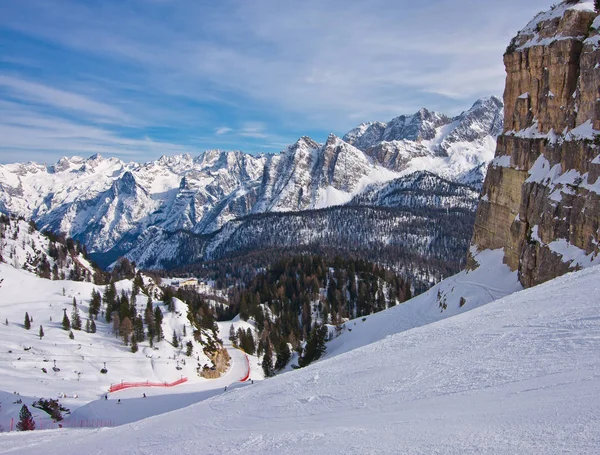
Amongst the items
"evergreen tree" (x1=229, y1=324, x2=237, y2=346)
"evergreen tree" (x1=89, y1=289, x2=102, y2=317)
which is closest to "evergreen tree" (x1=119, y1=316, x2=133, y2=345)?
"evergreen tree" (x1=89, y1=289, x2=102, y2=317)

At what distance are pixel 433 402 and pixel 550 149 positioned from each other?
41732mm

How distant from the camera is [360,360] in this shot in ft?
66.7

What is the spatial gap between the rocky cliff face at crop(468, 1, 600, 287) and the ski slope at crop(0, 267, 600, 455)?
18816 mm

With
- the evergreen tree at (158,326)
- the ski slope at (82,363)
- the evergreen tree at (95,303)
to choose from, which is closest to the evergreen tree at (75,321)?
the ski slope at (82,363)

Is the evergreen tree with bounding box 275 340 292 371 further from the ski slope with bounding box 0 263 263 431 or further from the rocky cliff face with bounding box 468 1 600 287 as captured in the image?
the rocky cliff face with bounding box 468 1 600 287

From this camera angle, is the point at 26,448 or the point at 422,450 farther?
the point at 26,448

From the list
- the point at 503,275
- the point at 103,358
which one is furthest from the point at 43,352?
the point at 503,275

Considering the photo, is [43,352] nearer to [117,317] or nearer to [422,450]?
[117,317]

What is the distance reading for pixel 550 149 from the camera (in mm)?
46094

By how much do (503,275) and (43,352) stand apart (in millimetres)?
65571

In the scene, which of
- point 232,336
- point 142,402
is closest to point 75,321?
point 142,402

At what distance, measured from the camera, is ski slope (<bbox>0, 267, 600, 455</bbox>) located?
9930 mm

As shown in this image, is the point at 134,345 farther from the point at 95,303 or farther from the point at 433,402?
the point at 433,402

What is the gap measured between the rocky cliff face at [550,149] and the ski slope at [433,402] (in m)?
18.8
